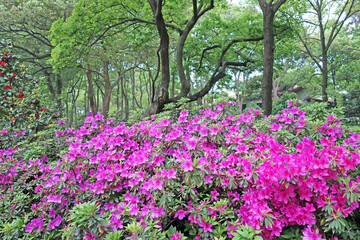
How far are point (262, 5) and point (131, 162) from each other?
16.2ft

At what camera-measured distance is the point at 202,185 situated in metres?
1.70

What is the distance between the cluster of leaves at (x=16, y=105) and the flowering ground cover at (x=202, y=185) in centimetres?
103

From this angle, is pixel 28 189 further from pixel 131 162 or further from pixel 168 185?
pixel 168 185

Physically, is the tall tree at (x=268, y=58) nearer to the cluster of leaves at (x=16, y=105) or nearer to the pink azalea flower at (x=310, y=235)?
the pink azalea flower at (x=310, y=235)

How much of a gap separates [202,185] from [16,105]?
11.3 feet

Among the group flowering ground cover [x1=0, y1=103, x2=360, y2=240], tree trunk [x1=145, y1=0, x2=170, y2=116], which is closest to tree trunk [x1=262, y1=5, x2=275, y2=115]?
tree trunk [x1=145, y1=0, x2=170, y2=116]

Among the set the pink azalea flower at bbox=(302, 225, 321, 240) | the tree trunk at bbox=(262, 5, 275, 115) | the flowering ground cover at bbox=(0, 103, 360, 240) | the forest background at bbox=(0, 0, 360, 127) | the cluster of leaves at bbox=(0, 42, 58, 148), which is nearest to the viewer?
the pink azalea flower at bbox=(302, 225, 321, 240)

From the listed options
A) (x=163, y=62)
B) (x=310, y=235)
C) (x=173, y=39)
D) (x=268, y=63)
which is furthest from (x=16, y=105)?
(x=173, y=39)

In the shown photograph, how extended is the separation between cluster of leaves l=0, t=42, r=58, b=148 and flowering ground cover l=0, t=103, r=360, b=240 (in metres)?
1.03

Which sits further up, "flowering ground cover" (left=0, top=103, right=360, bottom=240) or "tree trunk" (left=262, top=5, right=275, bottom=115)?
"tree trunk" (left=262, top=5, right=275, bottom=115)

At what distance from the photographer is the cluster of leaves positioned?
3.29m

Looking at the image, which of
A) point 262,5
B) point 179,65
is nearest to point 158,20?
point 179,65

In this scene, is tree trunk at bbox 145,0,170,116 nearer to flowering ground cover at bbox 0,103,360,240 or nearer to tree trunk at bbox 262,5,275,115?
tree trunk at bbox 262,5,275,115

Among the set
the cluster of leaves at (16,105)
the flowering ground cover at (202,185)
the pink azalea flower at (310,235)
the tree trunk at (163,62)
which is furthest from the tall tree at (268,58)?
the cluster of leaves at (16,105)
